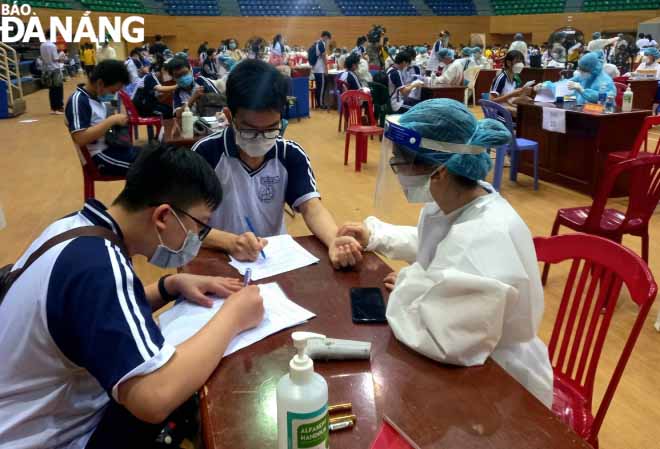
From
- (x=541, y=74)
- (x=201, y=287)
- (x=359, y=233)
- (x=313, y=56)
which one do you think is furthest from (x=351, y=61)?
(x=201, y=287)

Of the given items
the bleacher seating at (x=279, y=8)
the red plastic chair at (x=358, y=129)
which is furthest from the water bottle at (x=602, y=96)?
the bleacher seating at (x=279, y=8)

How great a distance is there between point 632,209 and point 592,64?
295cm

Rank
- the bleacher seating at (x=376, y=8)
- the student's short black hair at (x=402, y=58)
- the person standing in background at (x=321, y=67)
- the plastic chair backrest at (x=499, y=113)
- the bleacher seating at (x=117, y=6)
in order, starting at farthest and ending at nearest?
the bleacher seating at (x=376, y=8), the bleacher seating at (x=117, y=6), the person standing in background at (x=321, y=67), the student's short black hair at (x=402, y=58), the plastic chair backrest at (x=499, y=113)

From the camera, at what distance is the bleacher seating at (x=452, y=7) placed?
69.0 feet

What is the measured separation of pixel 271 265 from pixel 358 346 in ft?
1.86

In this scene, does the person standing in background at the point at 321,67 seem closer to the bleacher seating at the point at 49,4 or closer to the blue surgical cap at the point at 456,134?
the bleacher seating at the point at 49,4

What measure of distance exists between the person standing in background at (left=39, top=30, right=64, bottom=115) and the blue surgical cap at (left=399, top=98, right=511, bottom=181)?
32.7 ft

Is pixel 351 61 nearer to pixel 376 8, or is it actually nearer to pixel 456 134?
pixel 456 134

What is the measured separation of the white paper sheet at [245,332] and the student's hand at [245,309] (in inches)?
0.8

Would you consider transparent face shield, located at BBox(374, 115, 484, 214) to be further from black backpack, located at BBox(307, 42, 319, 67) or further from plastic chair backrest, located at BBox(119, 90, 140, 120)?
black backpack, located at BBox(307, 42, 319, 67)

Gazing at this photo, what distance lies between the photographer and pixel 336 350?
3.39 ft

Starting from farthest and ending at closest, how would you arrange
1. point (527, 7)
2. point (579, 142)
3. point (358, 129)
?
1. point (527, 7)
2. point (358, 129)
3. point (579, 142)

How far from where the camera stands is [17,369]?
0.95 m

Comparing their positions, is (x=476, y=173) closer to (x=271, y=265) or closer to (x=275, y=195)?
(x=271, y=265)
